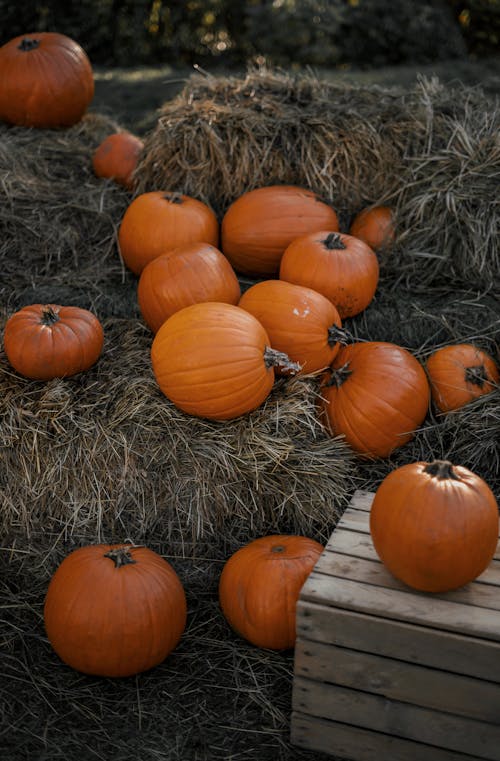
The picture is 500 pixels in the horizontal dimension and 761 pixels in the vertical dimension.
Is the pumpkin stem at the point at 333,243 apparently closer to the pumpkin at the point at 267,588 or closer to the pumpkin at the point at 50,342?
the pumpkin at the point at 50,342

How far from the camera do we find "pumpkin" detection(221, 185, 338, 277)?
4090 mm

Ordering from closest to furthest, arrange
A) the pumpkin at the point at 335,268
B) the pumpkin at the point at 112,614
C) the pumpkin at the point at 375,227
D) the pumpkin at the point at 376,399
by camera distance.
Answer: the pumpkin at the point at 112,614 → the pumpkin at the point at 376,399 → the pumpkin at the point at 335,268 → the pumpkin at the point at 375,227

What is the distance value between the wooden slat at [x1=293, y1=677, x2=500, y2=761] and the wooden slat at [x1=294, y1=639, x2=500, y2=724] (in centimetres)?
3

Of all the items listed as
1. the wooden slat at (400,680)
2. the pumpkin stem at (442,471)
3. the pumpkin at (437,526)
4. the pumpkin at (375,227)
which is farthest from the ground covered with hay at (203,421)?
the pumpkin stem at (442,471)

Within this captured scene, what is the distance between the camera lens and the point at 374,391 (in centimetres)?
343

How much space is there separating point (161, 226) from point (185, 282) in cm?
60

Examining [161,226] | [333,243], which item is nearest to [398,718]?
[333,243]

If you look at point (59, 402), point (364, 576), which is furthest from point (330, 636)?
point (59, 402)

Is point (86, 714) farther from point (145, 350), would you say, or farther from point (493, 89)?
point (493, 89)

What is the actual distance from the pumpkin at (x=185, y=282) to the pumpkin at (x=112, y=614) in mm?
1187

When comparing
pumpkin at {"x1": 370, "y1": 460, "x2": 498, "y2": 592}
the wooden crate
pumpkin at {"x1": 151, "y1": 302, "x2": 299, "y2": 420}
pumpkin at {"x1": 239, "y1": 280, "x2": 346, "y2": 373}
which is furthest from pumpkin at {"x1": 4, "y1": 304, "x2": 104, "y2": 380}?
pumpkin at {"x1": 370, "y1": 460, "x2": 498, "y2": 592}

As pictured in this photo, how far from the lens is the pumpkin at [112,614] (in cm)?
275

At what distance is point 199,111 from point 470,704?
3328mm

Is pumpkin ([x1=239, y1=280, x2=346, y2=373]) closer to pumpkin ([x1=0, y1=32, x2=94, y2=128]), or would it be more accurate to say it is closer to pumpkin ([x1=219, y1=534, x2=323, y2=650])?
pumpkin ([x1=219, y1=534, x2=323, y2=650])
